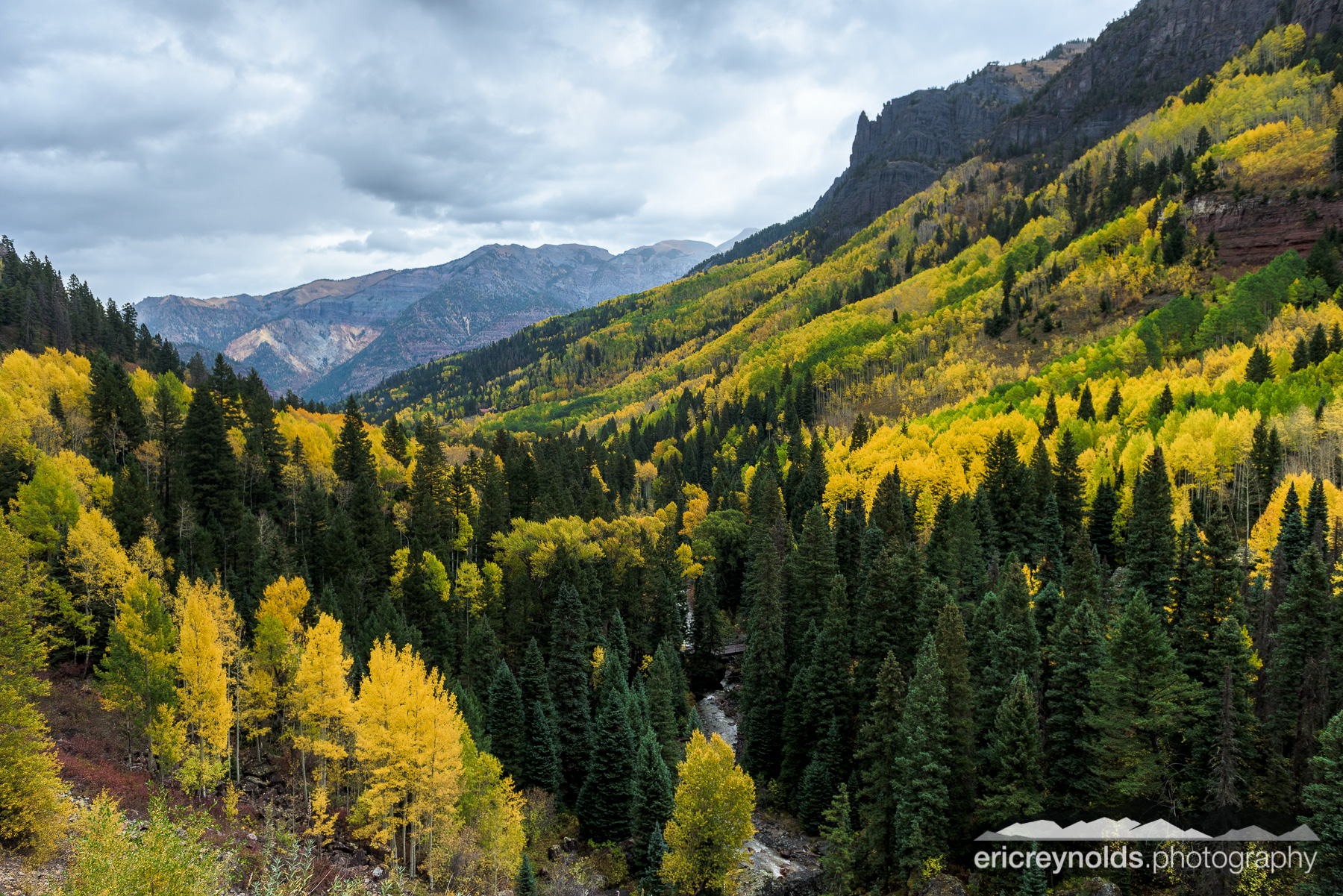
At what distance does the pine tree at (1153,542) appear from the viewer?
199 feet

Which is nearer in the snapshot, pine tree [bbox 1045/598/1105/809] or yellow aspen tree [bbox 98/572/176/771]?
yellow aspen tree [bbox 98/572/176/771]

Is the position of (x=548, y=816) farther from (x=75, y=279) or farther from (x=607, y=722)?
(x=75, y=279)

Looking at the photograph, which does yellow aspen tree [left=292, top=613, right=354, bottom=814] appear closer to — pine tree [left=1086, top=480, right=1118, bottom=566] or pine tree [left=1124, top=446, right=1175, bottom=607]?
pine tree [left=1124, top=446, right=1175, bottom=607]

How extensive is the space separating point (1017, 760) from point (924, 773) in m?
5.30

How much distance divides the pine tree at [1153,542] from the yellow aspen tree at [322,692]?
5978 centimetres

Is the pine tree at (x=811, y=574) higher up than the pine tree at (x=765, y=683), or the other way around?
the pine tree at (x=811, y=574)

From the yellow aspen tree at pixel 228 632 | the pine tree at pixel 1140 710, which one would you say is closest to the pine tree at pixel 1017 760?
the pine tree at pixel 1140 710

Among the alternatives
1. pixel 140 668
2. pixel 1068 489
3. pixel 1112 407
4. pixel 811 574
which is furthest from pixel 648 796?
pixel 1112 407

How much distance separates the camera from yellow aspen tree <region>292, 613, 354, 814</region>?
149 ft

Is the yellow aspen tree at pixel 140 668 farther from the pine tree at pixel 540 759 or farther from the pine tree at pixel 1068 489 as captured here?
the pine tree at pixel 1068 489

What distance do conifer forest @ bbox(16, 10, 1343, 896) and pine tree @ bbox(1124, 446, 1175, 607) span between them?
36 centimetres

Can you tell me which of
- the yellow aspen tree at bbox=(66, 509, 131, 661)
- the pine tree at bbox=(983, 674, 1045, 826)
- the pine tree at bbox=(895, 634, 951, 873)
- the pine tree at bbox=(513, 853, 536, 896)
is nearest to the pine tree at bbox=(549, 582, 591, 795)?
the pine tree at bbox=(513, 853, 536, 896)

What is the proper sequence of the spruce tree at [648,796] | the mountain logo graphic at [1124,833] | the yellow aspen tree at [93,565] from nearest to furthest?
the mountain logo graphic at [1124,833] < the yellow aspen tree at [93,565] < the spruce tree at [648,796]

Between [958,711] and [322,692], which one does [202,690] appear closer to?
[322,692]
